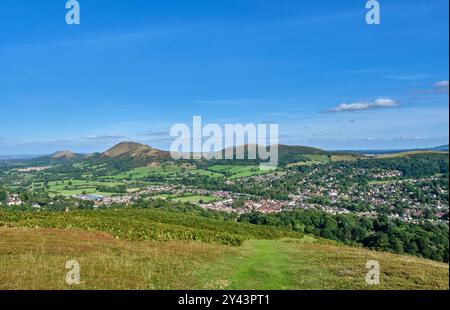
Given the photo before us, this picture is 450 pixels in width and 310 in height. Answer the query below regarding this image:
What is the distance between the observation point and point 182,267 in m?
19.3

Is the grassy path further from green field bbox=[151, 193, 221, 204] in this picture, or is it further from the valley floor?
green field bbox=[151, 193, 221, 204]

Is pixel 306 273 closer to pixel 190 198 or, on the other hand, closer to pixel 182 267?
pixel 182 267

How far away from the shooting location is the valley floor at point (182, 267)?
16.3 meters

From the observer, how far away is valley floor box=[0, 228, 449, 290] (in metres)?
16.3

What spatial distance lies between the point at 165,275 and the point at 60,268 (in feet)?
16.5

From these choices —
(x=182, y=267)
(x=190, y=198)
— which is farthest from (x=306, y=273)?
(x=190, y=198)

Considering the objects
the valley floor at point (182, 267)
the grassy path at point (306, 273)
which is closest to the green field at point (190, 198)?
the valley floor at point (182, 267)

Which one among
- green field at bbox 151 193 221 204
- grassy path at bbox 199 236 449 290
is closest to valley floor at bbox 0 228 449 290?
grassy path at bbox 199 236 449 290

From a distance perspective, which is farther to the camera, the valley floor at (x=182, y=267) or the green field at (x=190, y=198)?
the green field at (x=190, y=198)

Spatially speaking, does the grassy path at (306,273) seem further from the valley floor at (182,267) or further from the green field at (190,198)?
the green field at (190,198)

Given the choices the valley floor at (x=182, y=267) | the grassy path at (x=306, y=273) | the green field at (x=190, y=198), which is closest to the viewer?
the valley floor at (x=182, y=267)
